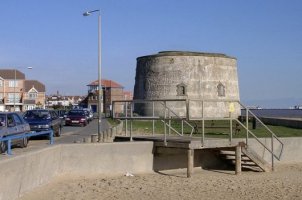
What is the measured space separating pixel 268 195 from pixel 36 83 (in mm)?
142252

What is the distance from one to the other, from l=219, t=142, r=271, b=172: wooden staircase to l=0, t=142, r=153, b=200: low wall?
3.82 meters

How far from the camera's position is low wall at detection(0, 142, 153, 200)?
12.3 m

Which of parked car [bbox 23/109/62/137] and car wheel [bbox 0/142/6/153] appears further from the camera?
parked car [bbox 23/109/62/137]

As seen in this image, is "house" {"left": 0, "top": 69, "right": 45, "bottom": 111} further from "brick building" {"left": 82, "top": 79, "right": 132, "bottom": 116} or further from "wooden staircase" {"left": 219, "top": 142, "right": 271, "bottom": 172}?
"wooden staircase" {"left": 219, "top": 142, "right": 271, "bottom": 172}

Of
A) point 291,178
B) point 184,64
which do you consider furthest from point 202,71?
point 291,178

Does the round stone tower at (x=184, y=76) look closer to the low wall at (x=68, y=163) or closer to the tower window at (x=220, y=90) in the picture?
the tower window at (x=220, y=90)

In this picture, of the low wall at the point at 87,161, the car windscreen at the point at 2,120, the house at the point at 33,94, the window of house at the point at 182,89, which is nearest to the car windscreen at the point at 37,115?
the car windscreen at the point at 2,120

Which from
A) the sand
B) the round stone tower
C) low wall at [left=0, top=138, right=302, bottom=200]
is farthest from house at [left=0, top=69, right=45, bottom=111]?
the sand

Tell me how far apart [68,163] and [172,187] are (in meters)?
3.48

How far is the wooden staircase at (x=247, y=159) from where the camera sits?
2100cm

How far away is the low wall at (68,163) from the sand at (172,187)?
29cm

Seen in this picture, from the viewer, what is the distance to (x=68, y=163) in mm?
16938

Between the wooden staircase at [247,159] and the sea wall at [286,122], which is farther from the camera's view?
the sea wall at [286,122]

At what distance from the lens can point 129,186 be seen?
16438 mm
